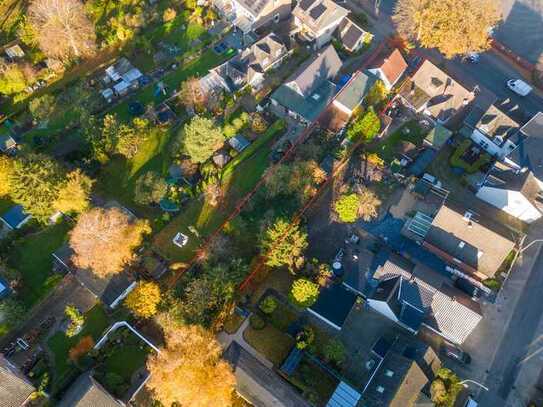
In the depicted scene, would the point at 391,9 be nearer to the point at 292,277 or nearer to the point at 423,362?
the point at 292,277

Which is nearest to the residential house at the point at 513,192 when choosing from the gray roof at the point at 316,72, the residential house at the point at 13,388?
the gray roof at the point at 316,72

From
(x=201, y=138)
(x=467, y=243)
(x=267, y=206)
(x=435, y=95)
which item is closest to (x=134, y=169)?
(x=201, y=138)

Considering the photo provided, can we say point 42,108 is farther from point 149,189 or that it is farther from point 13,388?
point 13,388

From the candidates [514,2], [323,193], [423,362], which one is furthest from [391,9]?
[423,362]

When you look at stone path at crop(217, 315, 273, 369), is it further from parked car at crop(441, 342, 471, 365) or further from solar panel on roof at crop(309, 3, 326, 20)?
solar panel on roof at crop(309, 3, 326, 20)

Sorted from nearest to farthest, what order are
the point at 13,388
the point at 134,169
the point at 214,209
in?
1. the point at 13,388
2. the point at 214,209
3. the point at 134,169
